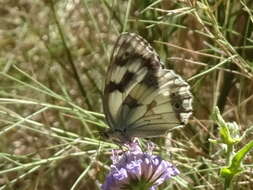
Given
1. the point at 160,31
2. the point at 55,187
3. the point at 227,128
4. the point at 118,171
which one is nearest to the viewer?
the point at 227,128

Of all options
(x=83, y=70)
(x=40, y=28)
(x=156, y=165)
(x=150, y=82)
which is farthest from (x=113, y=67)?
(x=40, y=28)

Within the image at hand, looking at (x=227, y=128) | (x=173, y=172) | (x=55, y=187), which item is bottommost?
(x=55, y=187)

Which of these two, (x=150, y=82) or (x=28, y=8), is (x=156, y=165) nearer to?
(x=150, y=82)

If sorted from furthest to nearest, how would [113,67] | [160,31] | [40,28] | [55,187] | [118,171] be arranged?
[40,28]
[55,187]
[160,31]
[113,67]
[118,171]

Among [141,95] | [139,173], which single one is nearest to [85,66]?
[141,95]

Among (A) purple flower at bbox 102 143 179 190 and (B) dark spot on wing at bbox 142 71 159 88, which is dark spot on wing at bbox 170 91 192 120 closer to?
(B) dark spot on wing at bbox 142 71 159 88

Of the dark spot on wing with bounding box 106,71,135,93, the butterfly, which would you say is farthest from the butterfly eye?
the dark spot on wing with bounding box 106,71,135,93
